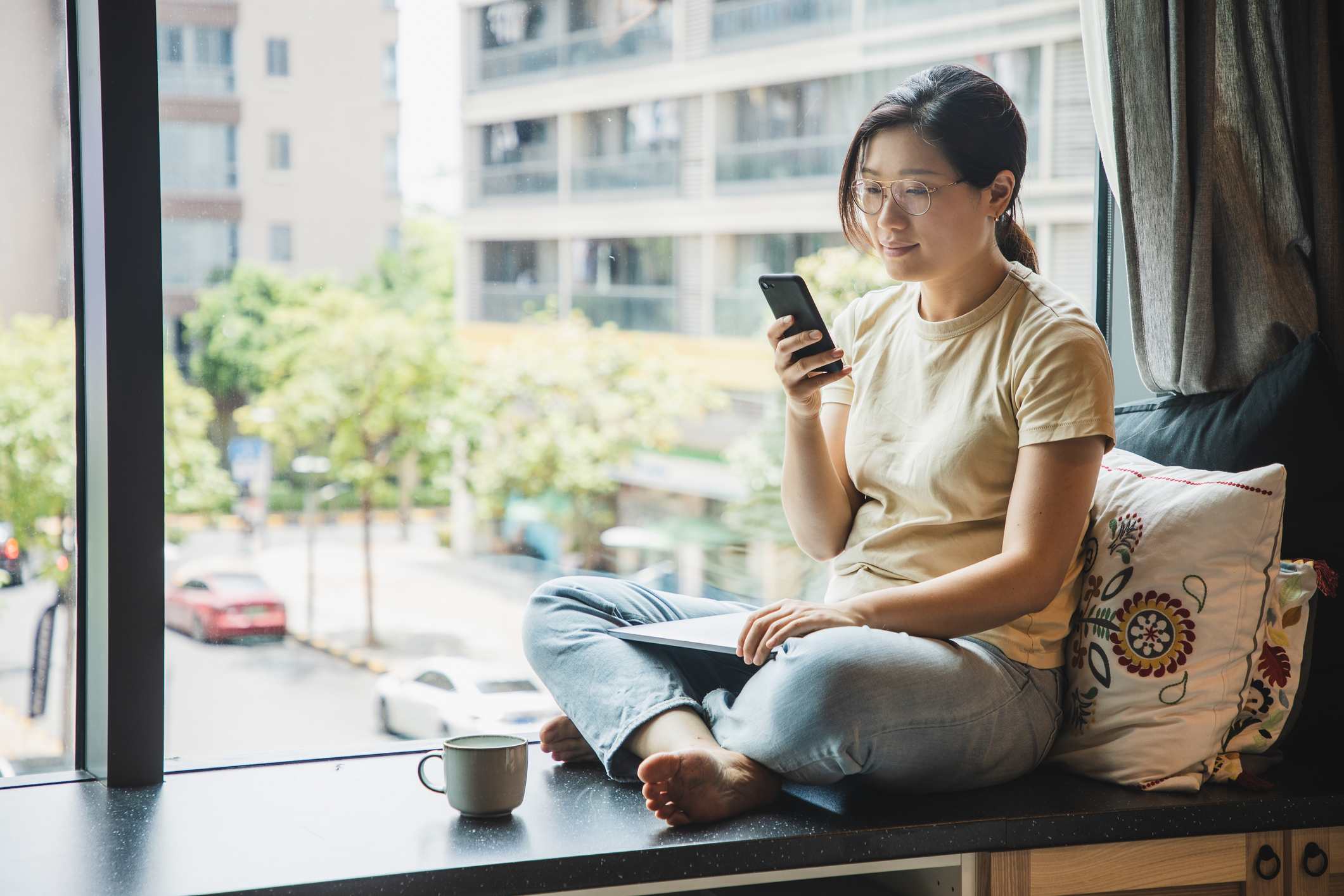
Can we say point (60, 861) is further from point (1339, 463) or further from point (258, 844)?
point (1339, 463)

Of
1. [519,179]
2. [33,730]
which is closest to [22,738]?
[33,730]

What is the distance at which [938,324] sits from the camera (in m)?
1.46

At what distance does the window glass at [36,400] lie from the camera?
5.02 feet

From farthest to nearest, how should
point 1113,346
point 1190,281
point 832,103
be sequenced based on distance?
point 832,103, point 1113,346, point 1190,281

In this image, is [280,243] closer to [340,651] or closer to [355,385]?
[355,385]

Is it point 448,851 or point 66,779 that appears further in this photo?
point 66,779

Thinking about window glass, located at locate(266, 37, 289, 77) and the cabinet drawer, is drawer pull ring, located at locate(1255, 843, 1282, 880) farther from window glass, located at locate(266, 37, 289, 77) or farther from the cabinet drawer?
window glass, located at locate(266, 37, 289, 77)

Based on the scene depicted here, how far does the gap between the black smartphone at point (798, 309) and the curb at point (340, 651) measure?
96 centimetres

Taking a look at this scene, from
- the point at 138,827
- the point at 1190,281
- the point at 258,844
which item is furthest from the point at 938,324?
the point at 138,827

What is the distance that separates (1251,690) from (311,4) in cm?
166


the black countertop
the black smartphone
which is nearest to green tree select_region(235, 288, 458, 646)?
the black countertop

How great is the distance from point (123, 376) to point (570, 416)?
98cm

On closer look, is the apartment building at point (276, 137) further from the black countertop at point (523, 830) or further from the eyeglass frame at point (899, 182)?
the eyeglass frame at point (899, 182)

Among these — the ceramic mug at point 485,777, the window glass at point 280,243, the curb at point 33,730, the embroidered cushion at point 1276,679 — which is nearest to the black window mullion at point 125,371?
the curb at point 33,730
